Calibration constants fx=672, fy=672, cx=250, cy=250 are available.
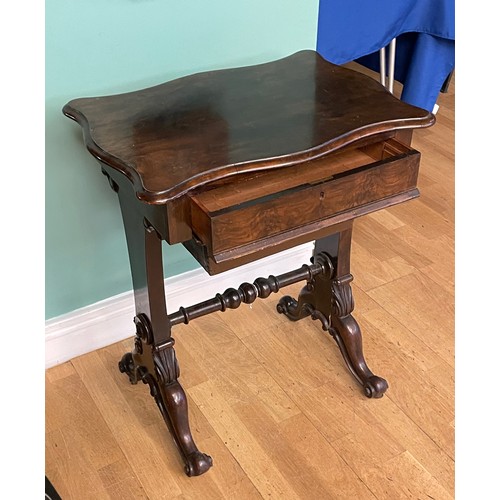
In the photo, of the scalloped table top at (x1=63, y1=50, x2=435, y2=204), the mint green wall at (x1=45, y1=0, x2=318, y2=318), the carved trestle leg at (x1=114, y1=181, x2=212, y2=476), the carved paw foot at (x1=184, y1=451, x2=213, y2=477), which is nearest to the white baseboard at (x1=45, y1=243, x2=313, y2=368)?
the mint green wall at (x1=45, y1=0, x2=318, y2=318)

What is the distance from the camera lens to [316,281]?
1684 mm

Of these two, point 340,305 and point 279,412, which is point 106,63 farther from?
point 279,412

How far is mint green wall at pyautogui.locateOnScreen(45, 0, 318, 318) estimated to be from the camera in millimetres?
1355

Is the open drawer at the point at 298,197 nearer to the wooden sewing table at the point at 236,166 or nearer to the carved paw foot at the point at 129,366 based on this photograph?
the wooden sewing table at the point at 236,166

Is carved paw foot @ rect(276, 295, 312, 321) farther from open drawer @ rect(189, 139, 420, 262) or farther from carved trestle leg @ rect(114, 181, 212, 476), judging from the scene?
open drawer @ rect(189, 139, 420, 262)

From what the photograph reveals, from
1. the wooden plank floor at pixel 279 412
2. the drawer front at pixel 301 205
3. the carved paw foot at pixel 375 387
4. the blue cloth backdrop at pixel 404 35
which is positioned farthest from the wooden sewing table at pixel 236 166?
the blue cloth backdrop at pixel 404 35

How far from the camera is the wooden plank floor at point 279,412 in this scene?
4.75 feet

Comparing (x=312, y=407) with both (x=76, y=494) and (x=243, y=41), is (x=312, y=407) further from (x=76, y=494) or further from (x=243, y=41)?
(x=243, y=41)

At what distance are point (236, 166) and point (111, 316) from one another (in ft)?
2.58

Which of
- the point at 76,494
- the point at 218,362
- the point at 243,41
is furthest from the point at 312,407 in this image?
the point at 243,41

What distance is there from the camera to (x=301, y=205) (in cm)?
115

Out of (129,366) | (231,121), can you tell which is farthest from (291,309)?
(231,121)

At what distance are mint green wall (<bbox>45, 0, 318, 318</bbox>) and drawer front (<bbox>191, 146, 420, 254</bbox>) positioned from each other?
1.56ft

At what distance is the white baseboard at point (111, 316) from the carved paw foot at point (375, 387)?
0.47 metres
